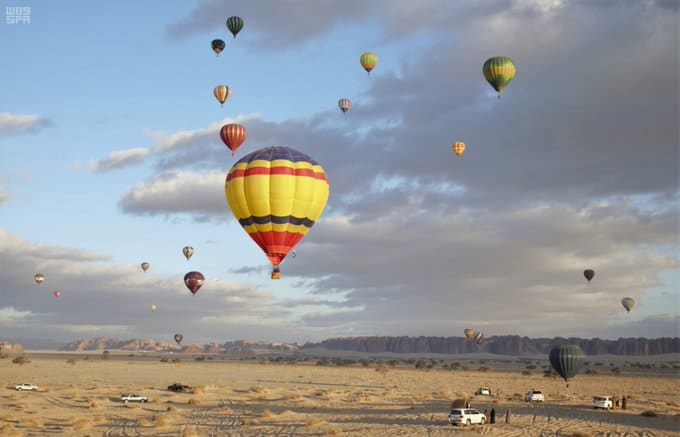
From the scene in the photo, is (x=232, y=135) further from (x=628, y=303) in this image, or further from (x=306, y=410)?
(x=628, y=303)

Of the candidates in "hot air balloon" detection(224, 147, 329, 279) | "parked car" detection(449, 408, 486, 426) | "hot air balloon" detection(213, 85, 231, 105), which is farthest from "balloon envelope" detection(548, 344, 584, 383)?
"hot air balloon" detection(213, 85, 231, 105)

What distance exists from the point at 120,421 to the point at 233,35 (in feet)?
134

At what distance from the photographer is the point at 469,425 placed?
123 ft

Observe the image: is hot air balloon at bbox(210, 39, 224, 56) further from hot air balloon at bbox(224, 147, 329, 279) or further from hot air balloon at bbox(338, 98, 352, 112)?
hot air balloon at bbox(224, 147, 329, 279)

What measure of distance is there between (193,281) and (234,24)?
99.6ft

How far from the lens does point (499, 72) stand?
57.3 m

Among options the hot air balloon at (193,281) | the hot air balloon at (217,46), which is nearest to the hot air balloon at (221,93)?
the hot air balloon at (217,46)

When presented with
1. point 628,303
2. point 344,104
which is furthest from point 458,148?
point 628,303

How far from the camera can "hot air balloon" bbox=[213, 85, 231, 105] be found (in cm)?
6550

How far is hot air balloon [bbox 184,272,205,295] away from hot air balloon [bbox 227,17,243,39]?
96.2ft

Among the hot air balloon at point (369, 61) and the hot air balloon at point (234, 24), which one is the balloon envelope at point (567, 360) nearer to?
the hot air balloon at point (369, 61)

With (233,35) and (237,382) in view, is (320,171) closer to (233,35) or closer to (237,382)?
(233,35)

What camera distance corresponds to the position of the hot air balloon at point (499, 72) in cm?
5731

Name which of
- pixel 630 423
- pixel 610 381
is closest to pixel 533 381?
pixel 610 381
